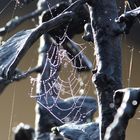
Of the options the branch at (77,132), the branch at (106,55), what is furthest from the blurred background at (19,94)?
the branch at (77,132)

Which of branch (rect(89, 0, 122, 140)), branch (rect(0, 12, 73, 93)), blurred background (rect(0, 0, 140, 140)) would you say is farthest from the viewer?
blurred background (rect(0, 0, 140, 140))

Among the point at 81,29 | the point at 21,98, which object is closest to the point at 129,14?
the point at 81,29

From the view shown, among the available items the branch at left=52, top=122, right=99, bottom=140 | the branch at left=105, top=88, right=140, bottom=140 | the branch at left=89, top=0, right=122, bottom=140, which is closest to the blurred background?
the branch at left=89, top=0, right=122, bottom=140

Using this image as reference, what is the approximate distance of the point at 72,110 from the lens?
3420 mm

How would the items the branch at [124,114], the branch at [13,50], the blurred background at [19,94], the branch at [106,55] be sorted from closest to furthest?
the branch at [124,114], the branch at [13,50], the branch at [106,55], the blurred background at [19,94]

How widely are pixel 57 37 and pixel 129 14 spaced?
1.15 meters

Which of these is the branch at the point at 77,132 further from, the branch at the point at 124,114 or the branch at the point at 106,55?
the branch at the point at 124,114

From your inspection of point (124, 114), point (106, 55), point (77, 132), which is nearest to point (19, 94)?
point (106, 55)

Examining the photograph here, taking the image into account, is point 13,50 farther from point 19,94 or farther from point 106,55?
point 19,94

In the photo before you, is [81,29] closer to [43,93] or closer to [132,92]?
[43,93]

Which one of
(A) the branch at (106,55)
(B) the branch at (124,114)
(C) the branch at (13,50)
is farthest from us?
(A) the branch at (106,55)

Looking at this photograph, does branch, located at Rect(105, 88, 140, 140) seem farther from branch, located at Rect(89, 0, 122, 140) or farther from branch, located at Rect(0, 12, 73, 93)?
branch, located at Rect(89, 0, 122, 140)

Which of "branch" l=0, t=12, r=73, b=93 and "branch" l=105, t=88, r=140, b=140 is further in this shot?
"branch" l=0, t=12, r=73, b=93

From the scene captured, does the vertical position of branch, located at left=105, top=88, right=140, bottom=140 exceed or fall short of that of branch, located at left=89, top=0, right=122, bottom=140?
it falls short
